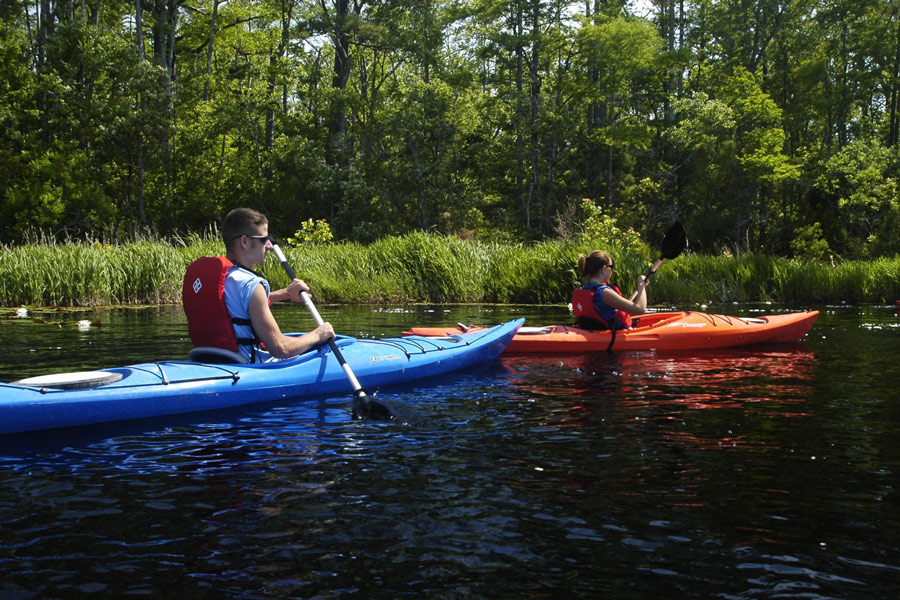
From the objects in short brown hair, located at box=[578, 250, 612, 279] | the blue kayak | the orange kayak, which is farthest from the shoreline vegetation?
the blue kayak

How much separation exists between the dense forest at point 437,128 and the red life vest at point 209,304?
711 inches

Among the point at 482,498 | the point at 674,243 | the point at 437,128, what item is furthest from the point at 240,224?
the point at 437,128

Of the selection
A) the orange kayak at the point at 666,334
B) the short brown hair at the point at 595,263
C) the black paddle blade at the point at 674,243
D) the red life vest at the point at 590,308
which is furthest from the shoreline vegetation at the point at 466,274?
the short brown hair at the point at 595,263

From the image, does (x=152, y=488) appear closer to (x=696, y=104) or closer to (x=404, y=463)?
(x=404, y=463)

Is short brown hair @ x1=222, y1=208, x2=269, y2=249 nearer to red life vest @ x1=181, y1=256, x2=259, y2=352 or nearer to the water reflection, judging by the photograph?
red life vest @ x1=181, y1=256, x2=259, y2=352

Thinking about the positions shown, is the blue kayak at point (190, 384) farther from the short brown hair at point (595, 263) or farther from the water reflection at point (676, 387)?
the short brown hair at point (595, 263)

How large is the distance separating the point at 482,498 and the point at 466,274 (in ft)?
37.1

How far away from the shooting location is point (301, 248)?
16.7 meters

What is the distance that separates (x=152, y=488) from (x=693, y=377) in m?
4.45

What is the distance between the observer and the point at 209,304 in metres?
5.19

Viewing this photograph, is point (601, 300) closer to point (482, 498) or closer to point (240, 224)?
point (240, 224)

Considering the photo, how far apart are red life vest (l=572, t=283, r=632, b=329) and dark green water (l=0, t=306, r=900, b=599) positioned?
193cm

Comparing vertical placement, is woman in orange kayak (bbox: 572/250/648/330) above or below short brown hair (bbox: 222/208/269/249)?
below

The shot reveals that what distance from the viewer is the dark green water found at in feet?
8.82
